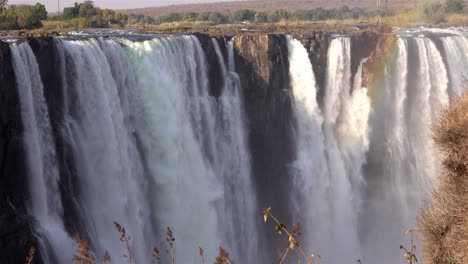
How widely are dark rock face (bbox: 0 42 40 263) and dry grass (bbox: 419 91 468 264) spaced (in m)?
6.53

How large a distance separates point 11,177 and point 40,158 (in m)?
0.65

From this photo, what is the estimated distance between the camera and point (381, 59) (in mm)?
25141

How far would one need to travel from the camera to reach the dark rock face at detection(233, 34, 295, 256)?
21.5m

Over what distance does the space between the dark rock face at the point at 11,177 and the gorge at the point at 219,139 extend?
0.9 inches

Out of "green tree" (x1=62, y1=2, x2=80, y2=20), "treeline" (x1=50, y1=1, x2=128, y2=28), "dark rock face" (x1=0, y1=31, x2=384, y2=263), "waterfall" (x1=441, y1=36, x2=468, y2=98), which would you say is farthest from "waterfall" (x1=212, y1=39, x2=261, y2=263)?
"green tree" (x1=62, y1=2, x2=80, y2=20)

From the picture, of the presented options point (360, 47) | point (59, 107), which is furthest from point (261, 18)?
point (59, 107)

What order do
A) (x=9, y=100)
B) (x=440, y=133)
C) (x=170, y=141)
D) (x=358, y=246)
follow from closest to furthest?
(x=440, y=133) → (x=9, y=100) → (x=170, y=141) → (x=358, y=246)

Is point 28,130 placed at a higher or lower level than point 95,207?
higher

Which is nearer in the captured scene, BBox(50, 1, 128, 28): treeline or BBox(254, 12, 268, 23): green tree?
BBox(50, 1, 128, 28): treeline

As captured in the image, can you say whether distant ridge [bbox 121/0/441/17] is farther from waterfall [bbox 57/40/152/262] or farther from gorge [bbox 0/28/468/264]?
waterfall [bbox 57/40/152/262]

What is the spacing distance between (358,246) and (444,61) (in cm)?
697

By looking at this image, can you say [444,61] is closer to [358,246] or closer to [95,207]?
[358,246]

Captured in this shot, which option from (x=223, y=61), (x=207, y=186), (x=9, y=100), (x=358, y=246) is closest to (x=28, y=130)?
(x=9, y=100)

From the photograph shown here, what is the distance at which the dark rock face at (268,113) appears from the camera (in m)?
21.5
